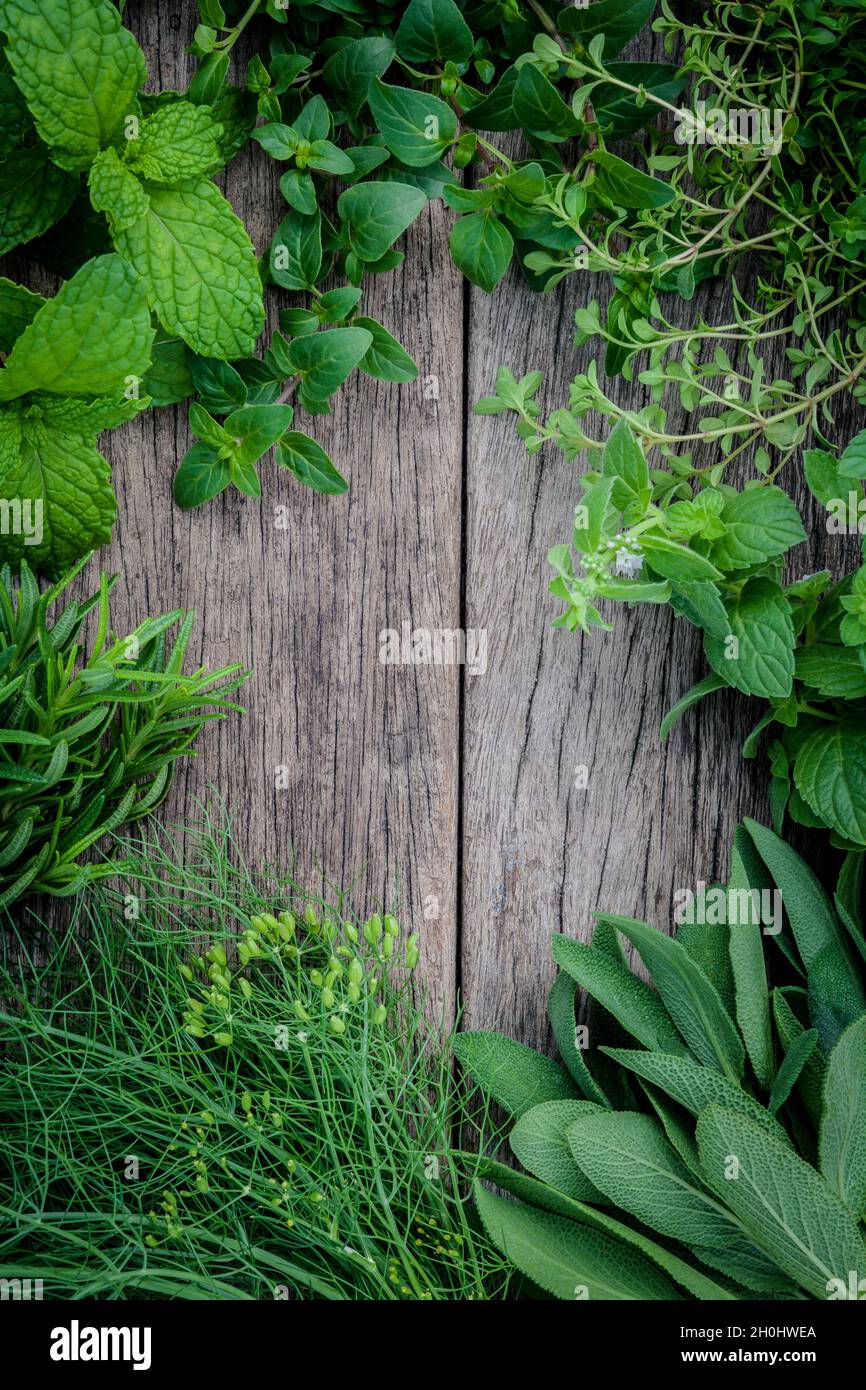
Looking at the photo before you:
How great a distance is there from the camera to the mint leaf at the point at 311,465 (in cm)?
95

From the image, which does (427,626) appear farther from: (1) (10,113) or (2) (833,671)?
(1) (10,113)

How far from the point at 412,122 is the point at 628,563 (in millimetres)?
424

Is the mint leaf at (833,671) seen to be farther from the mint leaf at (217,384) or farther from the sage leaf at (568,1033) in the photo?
the mint leaf at (217,384)

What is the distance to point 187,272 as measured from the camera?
872mm

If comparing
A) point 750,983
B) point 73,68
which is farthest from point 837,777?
point 73,68

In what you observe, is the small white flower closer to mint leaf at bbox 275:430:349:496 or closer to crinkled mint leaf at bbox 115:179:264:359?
mint leaf at bbox 275:430:349:496

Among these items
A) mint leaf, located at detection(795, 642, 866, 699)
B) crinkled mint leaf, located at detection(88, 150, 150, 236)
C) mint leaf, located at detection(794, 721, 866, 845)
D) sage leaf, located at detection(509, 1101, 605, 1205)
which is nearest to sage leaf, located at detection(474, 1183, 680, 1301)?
sage leaf, located at detection(509, 1101, 605, 1205)

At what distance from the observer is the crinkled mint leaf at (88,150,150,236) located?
33.0 inches

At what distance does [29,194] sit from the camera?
871 mm

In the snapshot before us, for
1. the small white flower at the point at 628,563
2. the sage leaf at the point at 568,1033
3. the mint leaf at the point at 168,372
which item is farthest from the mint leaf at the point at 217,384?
the sage leaf at the point at 568,1033

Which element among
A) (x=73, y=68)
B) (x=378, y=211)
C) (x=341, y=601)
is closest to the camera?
(x=73, y=68)

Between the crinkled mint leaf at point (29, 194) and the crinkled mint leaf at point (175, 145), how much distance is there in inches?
2.8
